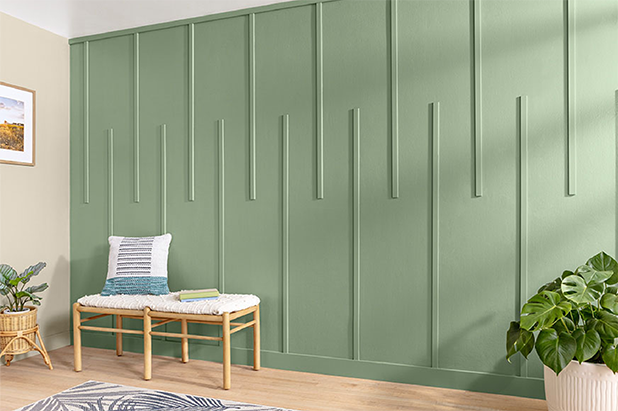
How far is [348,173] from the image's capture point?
3473 millimetres

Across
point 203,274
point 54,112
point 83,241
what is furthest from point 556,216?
point 54,112

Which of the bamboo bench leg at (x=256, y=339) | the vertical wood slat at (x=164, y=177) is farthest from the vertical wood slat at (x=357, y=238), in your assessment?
the vertical wood slat at (x=164, y=177)

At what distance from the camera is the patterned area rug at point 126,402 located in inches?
113

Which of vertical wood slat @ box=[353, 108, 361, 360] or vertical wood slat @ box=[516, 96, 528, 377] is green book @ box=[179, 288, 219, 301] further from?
vertical wood slat @ box=[516, 96, 528, 377]

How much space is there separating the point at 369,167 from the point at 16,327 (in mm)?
2658

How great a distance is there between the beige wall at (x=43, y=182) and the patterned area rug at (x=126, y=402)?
1.27 metres

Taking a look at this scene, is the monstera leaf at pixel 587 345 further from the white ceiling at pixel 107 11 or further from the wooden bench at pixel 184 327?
the white ceiling at pixel 107 11

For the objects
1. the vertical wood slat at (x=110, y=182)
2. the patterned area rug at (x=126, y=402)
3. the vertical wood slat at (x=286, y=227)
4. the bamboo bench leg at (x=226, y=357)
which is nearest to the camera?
the patterned area rug at (x=126, y=402)

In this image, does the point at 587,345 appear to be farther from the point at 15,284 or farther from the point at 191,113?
the point at 15,284

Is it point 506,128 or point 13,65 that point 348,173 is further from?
point 13,65

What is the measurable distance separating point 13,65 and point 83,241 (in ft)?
4.81

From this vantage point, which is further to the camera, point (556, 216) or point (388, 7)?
point (388, 7)

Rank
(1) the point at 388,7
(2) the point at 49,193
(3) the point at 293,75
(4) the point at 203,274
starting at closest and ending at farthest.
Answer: (1) the point at 388,7
(3) the point at 293,75
(4) the point at 203,274
(2) the point at 49,193

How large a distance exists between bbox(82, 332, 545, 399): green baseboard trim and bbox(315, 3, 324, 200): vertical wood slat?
115cm
